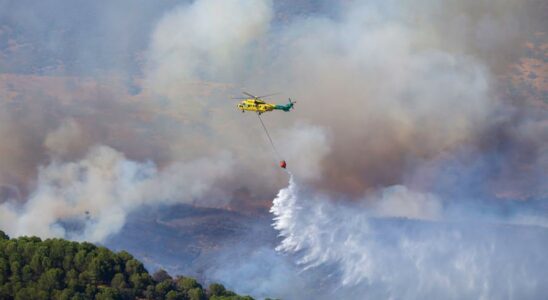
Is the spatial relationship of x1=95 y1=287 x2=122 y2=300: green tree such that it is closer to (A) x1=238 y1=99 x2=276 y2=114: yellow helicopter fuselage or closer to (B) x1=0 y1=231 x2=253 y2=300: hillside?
(B) x1=0 y1=231 x2=253 y2=300: hillside

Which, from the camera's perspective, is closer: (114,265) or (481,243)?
(114,265)

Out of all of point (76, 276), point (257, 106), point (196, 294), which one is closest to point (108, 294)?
point (76, 276)

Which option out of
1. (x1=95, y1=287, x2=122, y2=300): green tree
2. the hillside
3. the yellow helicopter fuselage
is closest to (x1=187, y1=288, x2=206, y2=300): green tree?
the hillside

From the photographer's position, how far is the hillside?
11906 cm

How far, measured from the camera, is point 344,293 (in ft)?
466

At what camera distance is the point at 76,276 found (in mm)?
123062

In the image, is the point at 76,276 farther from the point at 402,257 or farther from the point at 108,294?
the point at 402,257

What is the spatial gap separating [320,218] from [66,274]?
34.6 metres

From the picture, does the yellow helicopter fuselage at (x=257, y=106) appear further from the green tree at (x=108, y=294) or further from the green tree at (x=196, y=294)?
the green tree at (x=108, y=294)

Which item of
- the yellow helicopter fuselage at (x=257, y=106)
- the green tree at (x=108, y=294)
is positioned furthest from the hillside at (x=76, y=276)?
the yellow helicopter fuselage at (x=257, y=106)

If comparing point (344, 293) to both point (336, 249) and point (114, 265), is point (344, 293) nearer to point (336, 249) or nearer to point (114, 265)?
point (336, 249)

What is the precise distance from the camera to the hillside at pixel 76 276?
11906 centimetres

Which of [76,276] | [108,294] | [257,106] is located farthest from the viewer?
[257,106]

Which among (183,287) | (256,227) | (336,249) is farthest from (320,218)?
(256,227)
